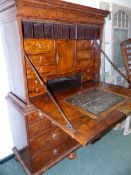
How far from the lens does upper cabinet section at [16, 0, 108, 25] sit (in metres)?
1.16

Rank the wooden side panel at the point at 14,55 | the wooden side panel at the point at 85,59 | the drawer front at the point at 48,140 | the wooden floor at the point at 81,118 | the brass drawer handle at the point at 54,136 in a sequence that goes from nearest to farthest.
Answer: the wooden floor at the point at 81,118
the wooden side panel at the point at 14,55
the drawer front at the point at 48,140
the brass drawer handle at the point at 54,136
the wooden side panel at the point at 85,59

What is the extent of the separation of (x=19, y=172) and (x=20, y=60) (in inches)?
49.1

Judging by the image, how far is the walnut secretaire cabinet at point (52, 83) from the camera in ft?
3.72

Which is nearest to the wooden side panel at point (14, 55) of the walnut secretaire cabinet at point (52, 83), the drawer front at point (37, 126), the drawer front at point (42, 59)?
the walnut secretaire cabinet at point (52, 83)

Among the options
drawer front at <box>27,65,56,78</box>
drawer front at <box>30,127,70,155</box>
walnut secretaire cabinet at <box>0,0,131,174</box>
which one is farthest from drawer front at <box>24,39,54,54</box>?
drawer front at <box>30,127,70,155</box>

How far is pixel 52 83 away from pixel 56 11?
2.61ft

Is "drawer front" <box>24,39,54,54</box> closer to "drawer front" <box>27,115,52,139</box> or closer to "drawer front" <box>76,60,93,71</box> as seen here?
"drawer front" <box>76,60,93,71</box>

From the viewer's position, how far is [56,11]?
1.33 meters

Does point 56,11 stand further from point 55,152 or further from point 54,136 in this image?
point 55,152

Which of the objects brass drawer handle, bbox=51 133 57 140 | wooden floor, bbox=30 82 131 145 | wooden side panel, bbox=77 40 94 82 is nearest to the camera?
wooden floor, bbox=30 82 131 145

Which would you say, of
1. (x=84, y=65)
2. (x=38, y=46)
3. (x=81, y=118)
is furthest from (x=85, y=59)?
(x=81, y=118)

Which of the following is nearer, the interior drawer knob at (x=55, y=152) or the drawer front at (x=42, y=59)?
the drawer front at (x=42, y=59)

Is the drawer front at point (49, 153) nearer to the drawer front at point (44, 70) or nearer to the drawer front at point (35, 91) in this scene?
the drawer front at point (35, 91)

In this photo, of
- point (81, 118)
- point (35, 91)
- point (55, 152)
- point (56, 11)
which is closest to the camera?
point (81, 118)
